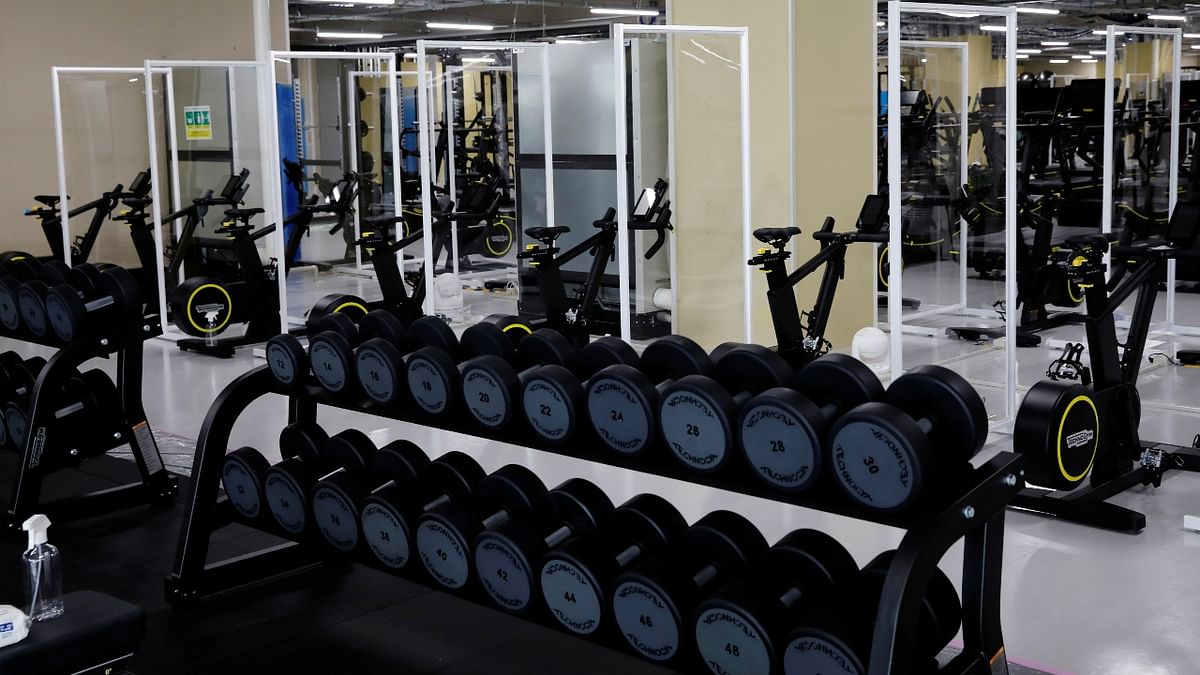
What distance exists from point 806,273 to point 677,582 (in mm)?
3117

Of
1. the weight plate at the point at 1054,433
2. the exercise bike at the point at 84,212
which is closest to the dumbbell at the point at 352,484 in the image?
the weight plate at the point at 1054,433

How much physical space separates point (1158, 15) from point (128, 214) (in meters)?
6.89

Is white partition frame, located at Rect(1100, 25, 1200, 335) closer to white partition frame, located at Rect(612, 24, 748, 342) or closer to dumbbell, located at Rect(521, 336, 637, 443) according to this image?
white partition frame, located at Rect(612, 24, 748, 342)

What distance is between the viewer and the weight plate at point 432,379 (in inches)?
113

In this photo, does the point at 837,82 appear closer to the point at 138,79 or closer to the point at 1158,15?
the point at 1158,15

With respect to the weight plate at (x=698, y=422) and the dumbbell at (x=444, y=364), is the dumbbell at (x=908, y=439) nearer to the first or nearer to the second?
the weight plate at (x=698, y=422)

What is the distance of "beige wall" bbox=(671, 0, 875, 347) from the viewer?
6.29 meters

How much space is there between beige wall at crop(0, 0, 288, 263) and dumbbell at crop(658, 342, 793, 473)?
7.43 meters

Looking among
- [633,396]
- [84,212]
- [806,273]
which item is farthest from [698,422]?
[84,212]

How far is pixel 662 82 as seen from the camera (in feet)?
21.6

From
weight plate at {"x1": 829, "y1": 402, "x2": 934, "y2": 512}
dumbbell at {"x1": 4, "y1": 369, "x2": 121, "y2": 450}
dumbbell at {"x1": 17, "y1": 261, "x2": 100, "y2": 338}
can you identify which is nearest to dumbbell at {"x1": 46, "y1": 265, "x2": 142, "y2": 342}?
dumbbell at {"x1": 17, "y1": 261, "x2": 100, "y2": 338}

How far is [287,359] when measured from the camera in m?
3.30

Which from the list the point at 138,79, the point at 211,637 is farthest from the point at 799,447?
the point at 138,79

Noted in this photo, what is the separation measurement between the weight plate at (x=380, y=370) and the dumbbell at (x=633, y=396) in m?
0.64
